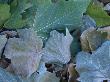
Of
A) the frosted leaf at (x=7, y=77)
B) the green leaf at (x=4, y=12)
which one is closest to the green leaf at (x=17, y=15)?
the green leaf at (x=4, y=12)

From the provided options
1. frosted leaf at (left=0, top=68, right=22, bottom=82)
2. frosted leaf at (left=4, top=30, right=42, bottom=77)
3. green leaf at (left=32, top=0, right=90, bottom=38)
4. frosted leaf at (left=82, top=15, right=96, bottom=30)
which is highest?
green leaf at (left=32, top=0, right=90, bottom=38)

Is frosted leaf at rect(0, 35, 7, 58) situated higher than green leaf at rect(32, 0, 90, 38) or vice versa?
green leaf at rect(32, 0, 90, 38)

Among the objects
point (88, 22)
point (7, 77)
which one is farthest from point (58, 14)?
point (7, 77)

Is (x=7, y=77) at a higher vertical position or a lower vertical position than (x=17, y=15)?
lower

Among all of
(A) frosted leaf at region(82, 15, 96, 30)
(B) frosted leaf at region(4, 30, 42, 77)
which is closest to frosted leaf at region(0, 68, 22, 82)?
(B) frosted leaf at region(4, 30, 42, 77)

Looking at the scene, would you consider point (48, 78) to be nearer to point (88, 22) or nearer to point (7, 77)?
point (7, 77)

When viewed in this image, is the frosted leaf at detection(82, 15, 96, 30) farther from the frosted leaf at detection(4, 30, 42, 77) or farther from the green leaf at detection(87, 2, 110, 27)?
the frosted leaf at detection(4, 30, 42, 77)

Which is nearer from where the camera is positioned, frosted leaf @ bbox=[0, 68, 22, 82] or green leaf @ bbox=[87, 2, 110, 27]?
frosted leaf @ bbox=[0, 68, 22, 82]
